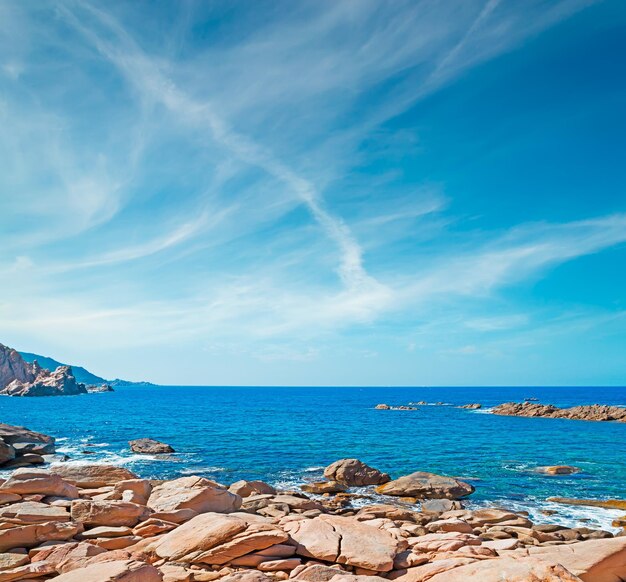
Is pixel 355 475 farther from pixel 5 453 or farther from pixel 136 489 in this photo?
pixel 5 453

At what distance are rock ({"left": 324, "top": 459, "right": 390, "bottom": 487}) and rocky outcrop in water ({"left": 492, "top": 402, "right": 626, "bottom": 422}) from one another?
78601 millimetres

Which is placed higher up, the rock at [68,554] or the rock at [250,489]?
the rock at [68,554]

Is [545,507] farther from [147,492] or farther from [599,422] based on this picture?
[599,422]

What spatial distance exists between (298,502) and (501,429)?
62943 mm

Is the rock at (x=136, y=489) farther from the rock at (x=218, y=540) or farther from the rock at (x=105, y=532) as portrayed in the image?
the rock at (x=218, y=540)

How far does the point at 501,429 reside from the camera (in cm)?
7769

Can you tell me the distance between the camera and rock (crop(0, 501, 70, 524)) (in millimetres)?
15690

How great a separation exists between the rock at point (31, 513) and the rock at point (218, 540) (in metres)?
4.28

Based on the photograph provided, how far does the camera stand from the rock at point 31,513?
15690 millimetres

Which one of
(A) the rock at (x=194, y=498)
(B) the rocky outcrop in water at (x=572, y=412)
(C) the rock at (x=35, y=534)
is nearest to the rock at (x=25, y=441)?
(A) the rock at (x=194, y=498)

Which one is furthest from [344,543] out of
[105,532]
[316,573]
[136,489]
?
→ [136,489]

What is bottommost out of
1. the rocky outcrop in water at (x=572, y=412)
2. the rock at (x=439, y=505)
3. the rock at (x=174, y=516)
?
the rock at (x=439, y=505)

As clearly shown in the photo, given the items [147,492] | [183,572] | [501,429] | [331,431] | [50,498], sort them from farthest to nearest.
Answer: [501,429]
[331,431]
[147,492]
[50,498]
[183,572]

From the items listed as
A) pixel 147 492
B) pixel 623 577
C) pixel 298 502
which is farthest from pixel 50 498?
pixel 623 577
